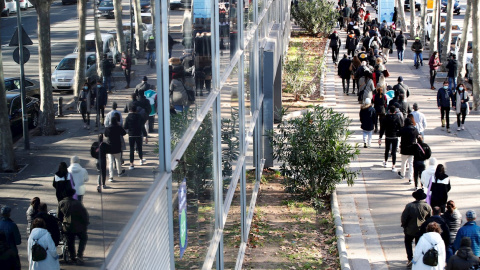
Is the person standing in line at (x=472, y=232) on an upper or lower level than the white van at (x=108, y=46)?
lower

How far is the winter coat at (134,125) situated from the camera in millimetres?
3699

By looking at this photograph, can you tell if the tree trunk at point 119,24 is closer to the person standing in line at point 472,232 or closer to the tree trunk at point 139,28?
the tree trunk at point 139,28

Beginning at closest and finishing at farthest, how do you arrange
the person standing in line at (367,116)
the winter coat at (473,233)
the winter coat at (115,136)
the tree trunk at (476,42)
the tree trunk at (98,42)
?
the tree trunk at (98,42) < the winter coat at (115,136) < the winter coat at (473,233) < the person standing in line at (367,116) < the tree trunk at (476,42)

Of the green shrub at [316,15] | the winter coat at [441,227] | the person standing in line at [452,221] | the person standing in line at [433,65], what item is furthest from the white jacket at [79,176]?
the green shrub at [316,15]

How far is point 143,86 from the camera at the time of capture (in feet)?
13.2

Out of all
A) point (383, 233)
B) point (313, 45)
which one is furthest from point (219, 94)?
point (313, 45)

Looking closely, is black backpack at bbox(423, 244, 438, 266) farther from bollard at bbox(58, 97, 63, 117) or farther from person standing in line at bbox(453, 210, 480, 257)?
bollard at bbox(58, 97, 63, 117)

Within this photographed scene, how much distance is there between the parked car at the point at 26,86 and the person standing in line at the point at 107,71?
2.89 feet

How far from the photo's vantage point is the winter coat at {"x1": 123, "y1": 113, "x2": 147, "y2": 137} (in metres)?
3.70

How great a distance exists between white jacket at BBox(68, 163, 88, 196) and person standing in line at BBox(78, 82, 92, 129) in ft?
0.70

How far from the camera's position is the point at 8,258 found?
7.01ft

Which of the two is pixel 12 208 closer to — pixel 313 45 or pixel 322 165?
pixel 322 165

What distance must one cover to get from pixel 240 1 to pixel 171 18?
16.7 feet

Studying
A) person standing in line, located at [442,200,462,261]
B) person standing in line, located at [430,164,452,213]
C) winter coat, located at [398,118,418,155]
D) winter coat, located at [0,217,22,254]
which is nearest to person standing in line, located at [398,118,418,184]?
winter coat, located at [398,118,418,155]
